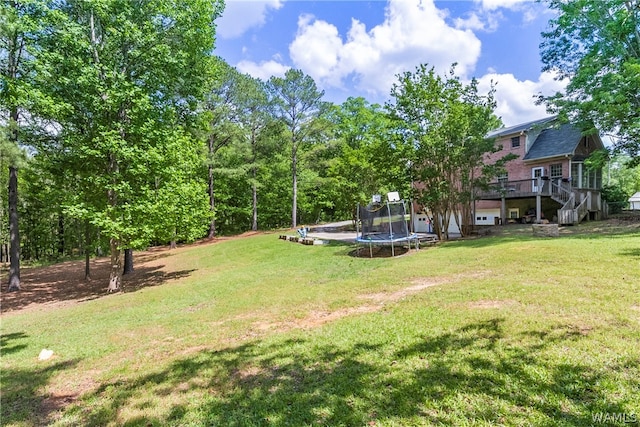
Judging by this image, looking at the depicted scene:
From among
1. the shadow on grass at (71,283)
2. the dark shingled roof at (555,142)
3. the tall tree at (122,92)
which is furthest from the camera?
the dark shingled roof at (555,142)

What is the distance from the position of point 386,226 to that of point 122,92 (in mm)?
9996

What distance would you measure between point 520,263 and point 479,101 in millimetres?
9334

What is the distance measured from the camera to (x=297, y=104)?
995 inches

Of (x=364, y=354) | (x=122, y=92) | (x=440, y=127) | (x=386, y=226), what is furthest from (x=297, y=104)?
(x=364, y=354)

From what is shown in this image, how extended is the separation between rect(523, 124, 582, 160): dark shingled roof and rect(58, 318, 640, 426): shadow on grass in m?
19.4

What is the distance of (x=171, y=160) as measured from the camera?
10766 mm

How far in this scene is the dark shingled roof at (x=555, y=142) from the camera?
736 inches

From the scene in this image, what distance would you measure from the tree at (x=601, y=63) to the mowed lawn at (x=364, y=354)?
8.16 m

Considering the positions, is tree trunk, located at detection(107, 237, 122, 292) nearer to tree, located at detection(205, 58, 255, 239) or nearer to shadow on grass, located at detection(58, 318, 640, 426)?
shadow on grass, located at detection(58, 318, 640, 426)

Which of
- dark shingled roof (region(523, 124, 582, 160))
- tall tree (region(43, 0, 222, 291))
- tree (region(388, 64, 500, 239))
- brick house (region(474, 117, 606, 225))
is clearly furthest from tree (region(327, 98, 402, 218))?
dark shingled roof (region(523, 124, 582, 160))

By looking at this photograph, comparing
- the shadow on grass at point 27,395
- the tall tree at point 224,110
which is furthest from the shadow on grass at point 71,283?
the tall tree at point 224,110

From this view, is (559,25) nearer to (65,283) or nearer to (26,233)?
(65,283)

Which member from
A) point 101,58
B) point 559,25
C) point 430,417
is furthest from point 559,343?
point 559,25

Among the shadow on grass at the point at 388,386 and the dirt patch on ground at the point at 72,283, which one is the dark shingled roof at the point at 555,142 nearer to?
the shadow on grass at the point at 388,386
